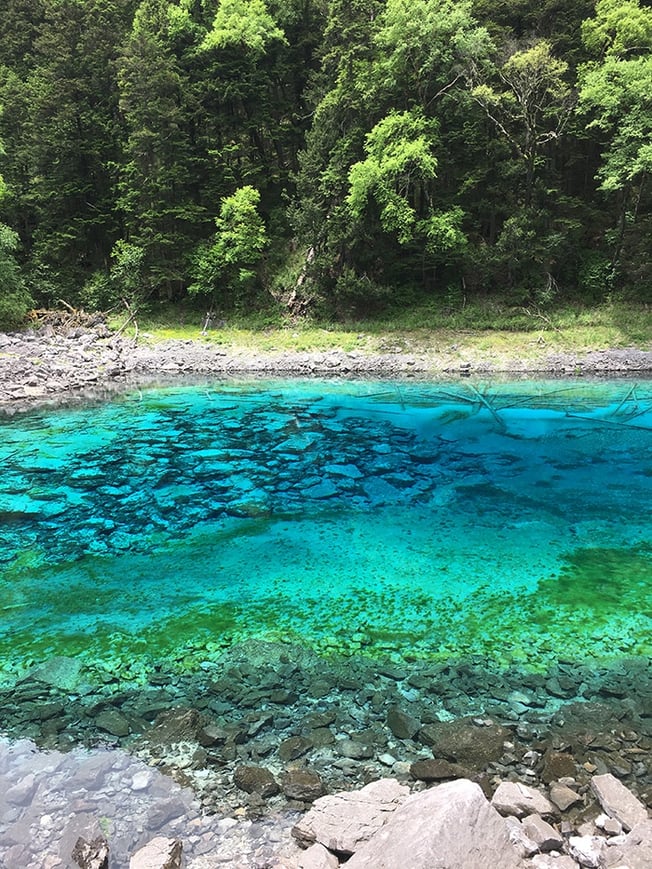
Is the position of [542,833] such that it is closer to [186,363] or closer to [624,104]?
[186,363]

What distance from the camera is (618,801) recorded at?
3.61m

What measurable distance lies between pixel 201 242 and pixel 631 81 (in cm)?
2205

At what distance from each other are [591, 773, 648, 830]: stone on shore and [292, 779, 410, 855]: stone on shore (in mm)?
1309

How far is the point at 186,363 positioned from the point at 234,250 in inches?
316

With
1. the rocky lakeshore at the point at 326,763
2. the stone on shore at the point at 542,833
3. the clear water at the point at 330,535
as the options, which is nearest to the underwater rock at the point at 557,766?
the rocky lakeshore at the point at 326,763

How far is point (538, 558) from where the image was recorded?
25.8ft

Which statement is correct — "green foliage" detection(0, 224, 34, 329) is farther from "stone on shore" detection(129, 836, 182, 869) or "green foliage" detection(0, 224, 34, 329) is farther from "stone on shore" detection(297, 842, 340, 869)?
"stone on shore" detection(297, 842, 340, 869)

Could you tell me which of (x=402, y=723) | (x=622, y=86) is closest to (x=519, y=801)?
(x=402, y=723)

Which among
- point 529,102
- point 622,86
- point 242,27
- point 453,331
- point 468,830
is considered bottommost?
point 468,830

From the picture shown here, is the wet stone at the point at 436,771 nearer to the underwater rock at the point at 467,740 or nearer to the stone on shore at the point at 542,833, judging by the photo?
the underwater rock at the point at 467,740

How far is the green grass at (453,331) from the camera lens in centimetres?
2275

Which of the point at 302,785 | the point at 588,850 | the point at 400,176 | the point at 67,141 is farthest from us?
the point at 67,141

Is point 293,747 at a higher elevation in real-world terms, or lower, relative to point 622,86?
lower

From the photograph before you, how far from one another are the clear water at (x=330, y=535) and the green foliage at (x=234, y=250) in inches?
600
